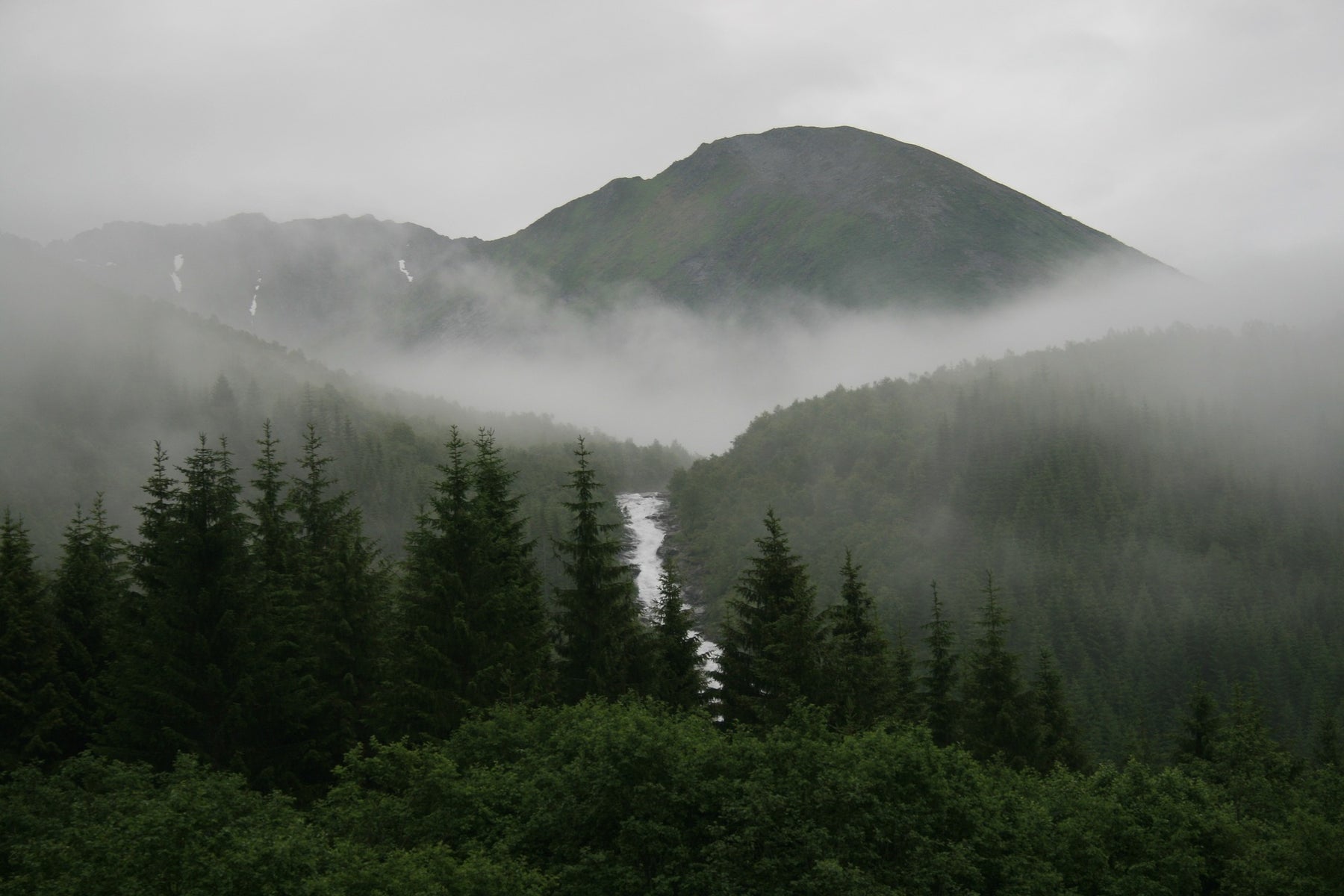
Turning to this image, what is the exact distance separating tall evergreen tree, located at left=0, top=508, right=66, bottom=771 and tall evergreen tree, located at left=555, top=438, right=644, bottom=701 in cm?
1560

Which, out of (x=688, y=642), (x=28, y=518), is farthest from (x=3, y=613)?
(x=28, y=518)

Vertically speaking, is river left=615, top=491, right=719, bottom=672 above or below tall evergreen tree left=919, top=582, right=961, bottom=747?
below

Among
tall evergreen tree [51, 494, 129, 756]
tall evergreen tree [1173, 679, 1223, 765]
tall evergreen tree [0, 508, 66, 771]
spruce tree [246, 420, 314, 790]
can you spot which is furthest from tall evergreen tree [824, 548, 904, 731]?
tall evergreen tree [0, 508, 66, 771]

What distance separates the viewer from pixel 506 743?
22.8 m

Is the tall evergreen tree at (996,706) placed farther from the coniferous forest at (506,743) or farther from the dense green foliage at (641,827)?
the dense green foliage at (641,827)

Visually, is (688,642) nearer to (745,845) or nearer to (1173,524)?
(745,845)

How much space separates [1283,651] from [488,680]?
12481cm

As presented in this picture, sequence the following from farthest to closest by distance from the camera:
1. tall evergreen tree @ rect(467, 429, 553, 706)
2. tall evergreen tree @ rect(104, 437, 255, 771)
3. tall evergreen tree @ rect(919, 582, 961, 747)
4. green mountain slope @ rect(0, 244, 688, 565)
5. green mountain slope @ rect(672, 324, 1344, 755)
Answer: green mountain slope @ rect(0, 244, 688, 565)
green mountain slope @ rect(672, 324, 1344, 755)
tall evergreen tree @ rect(919, 582, 961, 747)
tall evergreen tree @ rect(467, 429, 553, 706)
tall evergreen tree @ rect(104, 437, 255, 771)

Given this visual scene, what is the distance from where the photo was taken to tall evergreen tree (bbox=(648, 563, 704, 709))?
34.9m

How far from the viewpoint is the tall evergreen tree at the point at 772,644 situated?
Result: 96.8 feet

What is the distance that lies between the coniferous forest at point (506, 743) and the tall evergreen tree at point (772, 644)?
0.34ft

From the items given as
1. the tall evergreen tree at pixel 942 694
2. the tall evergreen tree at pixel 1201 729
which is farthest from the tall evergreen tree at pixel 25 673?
the tall evergreen tree at pixel 1201 729

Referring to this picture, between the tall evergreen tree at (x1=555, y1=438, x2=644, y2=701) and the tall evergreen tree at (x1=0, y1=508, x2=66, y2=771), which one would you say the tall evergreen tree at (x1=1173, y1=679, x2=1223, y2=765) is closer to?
the tall evergreen tree at (x1=555, y1=438, x2=644, y2=701)

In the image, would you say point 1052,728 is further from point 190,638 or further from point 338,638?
point 190,638
